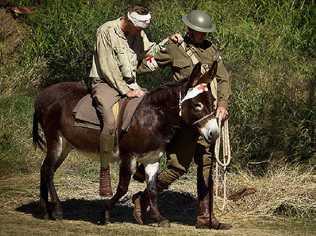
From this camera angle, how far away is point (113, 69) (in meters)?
9.41

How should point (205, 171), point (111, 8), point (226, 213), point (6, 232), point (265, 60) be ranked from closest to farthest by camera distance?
point (6, 232) < point (205, 171) < point (226, 213) < point (265, 60) < point (111, 8)

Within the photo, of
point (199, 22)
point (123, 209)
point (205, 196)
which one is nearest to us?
point (199, 22)

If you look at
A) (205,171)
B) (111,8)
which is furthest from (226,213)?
(111,8)

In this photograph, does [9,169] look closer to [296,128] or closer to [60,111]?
[60,111]

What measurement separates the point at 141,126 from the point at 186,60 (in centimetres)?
81

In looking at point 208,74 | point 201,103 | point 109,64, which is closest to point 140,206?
point 201,103

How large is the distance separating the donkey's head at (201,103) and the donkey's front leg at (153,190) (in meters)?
0.63

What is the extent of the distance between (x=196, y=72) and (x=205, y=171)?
116cm

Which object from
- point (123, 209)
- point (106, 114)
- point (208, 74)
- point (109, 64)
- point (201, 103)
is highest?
point (208, 74)

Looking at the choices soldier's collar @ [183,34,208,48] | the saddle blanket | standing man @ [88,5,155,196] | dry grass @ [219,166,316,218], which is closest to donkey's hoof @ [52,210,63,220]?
standing man @ [88,5,155,196]

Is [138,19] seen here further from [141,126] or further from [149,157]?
[149,157]

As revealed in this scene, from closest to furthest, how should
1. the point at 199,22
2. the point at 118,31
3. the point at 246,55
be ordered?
the point at 199,22 → the point at 118,31 → the point at 246,55

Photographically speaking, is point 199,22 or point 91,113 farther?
point 91,113

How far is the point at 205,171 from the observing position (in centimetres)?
962
